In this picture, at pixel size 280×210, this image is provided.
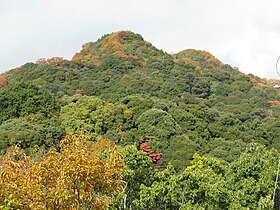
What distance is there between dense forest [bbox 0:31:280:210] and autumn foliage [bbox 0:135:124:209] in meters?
0.02

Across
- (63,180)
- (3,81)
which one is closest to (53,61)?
(3,81)

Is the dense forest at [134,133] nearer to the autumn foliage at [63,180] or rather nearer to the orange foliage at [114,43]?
the autumn foliage at [63,180]

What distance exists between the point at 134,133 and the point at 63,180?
2941 centimetres

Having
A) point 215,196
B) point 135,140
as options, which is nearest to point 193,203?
point 215,196

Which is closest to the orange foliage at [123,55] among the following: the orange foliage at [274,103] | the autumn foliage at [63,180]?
the orange foliage at [274,103]

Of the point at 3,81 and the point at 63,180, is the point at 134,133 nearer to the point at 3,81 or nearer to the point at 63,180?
the point at 3,81

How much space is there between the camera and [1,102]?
1601 inches

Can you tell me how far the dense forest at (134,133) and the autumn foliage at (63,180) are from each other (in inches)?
0.9

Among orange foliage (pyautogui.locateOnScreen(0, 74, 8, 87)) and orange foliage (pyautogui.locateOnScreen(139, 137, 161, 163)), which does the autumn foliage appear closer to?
orange foliage (pyautogui.locateOnScreen(139, 137, 161, 163))

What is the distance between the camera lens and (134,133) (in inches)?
1515

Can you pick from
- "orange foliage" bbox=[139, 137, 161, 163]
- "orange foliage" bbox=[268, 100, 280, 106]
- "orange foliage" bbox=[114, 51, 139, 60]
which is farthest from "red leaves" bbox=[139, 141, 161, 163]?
"orange foliage" bbox=[114, 51, 139, 60]

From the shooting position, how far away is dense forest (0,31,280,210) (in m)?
9.67

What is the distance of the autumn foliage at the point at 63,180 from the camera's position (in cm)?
896

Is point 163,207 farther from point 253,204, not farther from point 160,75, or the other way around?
point 160,75
